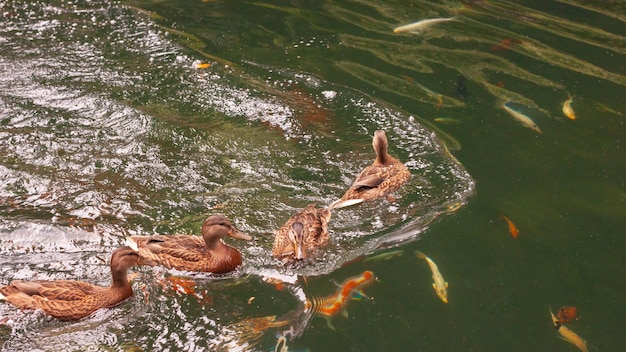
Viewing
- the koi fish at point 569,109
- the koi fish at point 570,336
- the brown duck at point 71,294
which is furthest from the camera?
the koi fish at point 569,109

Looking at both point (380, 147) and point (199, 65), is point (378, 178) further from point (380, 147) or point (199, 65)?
point (199, 65)

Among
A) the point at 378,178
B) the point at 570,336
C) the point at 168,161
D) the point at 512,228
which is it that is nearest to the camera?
the point at 570,336

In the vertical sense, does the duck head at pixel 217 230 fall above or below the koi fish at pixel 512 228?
below

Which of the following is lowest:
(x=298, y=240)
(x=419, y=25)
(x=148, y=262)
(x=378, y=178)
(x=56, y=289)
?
(x=148, y=262)

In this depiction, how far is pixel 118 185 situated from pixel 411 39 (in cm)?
528

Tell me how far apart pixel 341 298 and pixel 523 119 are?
3951 mm

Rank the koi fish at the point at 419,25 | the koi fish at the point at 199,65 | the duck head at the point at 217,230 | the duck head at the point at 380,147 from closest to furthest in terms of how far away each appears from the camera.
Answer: the duck head at the point at 217,230
the duck head at the point at 380,147
the koi fish at the point at 199,65
the koi fish at the point at 419,25

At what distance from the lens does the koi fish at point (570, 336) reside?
5.90 metres

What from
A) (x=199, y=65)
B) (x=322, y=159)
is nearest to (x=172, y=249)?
(x=322, y=159)

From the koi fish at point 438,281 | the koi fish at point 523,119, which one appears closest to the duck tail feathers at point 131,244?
the koi fish at point 438,281

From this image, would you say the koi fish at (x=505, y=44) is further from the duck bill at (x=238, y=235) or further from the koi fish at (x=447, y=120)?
the duck bill at (x=238, y=235)

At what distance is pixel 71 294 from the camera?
6.02 metres

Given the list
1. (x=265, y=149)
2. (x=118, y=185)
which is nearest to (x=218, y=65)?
(x=265, y=149)

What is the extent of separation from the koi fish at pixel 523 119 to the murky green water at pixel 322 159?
7 cm
